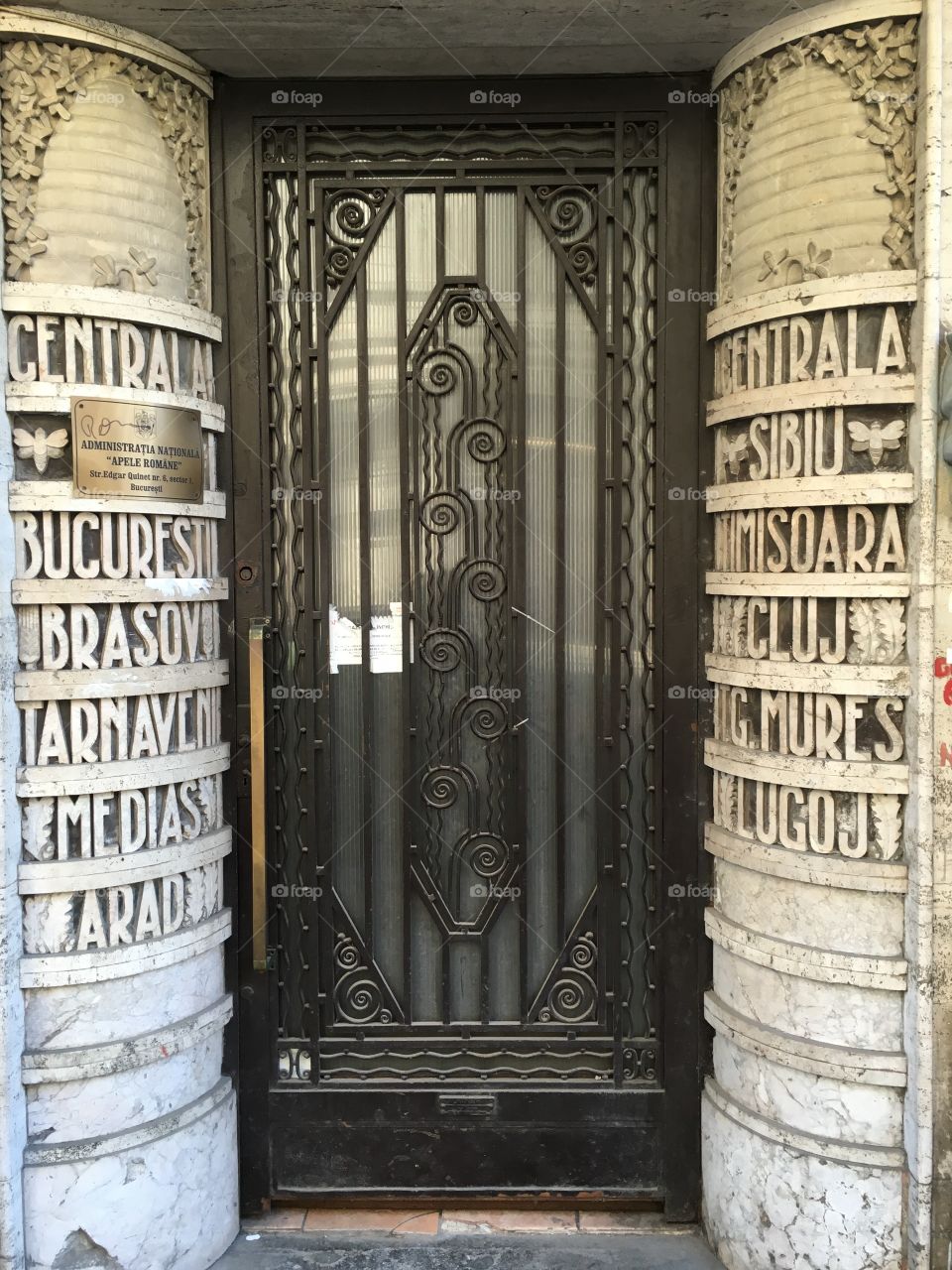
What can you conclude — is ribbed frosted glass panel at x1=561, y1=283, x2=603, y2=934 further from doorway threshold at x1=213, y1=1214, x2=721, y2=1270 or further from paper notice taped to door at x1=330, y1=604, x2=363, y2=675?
doorway threshold at x1=213, y1=1214, x2=721, y2=1270

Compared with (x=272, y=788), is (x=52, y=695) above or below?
above

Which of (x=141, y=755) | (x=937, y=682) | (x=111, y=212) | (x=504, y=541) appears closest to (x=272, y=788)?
(x=141, y=755)

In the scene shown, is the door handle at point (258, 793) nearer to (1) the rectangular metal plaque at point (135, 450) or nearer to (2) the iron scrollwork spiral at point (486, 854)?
(1) the rectangular metal plaque at point (135, 450)

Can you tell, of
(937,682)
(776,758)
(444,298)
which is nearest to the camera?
(937,682)

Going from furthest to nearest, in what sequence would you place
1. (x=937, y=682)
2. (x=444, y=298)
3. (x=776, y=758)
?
(x=444, y=298)
(x=776, y=758)
(x=937, y=682)

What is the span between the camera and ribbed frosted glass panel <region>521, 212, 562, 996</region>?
3508 mm

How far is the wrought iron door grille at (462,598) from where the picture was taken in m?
3.47

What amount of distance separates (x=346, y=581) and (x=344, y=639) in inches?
9.1

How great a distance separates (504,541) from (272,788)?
4.45ft

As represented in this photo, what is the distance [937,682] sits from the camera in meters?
2.94

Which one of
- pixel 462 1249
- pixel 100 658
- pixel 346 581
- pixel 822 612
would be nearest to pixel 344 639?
pixel 346 581

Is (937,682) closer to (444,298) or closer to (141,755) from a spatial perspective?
(444,298)

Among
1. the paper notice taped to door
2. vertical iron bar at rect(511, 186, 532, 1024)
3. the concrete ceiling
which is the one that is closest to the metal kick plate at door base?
vertical iron bar at rect(511, 186, 532, 1024)

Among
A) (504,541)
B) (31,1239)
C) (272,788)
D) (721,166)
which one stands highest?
(721,166)
